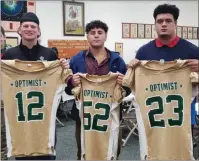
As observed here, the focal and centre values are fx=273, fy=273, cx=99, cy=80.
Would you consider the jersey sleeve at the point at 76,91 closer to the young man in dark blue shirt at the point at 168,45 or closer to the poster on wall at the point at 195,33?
the young man in dark blue shirt at the point at 168,45

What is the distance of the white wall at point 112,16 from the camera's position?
19.8 feet

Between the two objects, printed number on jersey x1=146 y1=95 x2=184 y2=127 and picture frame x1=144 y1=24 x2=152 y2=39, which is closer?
printed number on jersey x1=146 y1=95 x2=184 y2=127

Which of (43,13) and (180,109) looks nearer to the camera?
(180,109)

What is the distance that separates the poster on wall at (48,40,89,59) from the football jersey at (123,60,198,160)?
419 cm

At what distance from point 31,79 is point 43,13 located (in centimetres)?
399

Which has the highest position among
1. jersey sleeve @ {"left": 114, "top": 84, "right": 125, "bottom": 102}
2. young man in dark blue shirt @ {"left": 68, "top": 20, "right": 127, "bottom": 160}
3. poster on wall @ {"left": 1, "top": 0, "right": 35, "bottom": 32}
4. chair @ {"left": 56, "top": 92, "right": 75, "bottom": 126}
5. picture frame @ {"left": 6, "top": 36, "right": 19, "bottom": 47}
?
poster on wall @ {"left": 1, "top": 0, "right": 35, "bottom": 32}

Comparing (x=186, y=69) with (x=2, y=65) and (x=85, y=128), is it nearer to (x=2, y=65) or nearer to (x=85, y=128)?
(x=85, y=128)

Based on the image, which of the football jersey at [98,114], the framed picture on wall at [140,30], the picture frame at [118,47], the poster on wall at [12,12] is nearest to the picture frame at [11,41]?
the poster on wall at [12,12]

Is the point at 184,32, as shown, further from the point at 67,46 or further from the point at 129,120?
the point at 129,120

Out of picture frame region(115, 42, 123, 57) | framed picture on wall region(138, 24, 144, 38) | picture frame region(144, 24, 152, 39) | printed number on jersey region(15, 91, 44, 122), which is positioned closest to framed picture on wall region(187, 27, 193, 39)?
picture frame region(144, 24, 152, 39)

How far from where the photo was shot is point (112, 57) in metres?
2.30

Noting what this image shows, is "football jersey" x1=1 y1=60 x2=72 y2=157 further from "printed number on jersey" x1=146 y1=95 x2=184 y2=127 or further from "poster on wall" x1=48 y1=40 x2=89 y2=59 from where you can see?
"poster on wall" x1=48 y1=40 x2=89 y2=59

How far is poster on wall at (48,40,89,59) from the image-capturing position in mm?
6148

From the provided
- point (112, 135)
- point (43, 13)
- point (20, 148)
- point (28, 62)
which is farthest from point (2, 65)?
point (43, 13)
